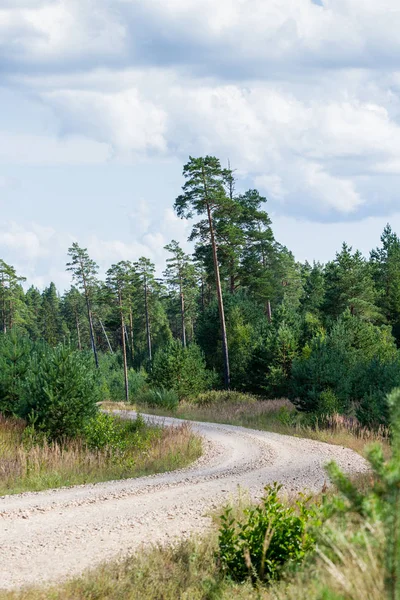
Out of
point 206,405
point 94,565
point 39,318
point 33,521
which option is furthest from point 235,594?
point 39,318

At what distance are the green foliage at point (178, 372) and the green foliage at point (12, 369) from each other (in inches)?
557

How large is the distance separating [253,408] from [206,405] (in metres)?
5.03

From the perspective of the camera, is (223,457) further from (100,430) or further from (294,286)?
(294,286)

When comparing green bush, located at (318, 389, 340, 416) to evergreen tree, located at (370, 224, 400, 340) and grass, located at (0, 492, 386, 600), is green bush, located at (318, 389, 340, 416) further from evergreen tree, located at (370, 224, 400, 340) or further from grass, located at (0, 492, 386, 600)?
evergreen tree, located at (370, 224, 400, 340)

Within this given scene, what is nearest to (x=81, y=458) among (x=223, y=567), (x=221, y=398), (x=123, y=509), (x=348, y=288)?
(x=123, y=509)

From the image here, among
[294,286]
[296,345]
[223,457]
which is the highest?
[294,286]

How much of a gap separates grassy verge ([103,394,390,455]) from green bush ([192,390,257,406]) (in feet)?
0.52

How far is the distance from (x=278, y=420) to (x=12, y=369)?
10.9 metres

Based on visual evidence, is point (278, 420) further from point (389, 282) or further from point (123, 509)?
point (389, 282)

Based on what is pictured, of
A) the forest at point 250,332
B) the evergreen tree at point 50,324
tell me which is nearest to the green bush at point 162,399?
the forest at point 250,332

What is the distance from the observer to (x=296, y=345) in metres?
37.2

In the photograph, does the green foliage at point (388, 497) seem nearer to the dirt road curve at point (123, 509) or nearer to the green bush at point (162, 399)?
the dirt road curve at point (123, 509)

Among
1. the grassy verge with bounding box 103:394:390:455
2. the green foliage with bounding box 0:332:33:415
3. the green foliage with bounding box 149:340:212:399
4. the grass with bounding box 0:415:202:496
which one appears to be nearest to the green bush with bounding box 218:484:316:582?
the grassy verge with bounding box 103:394:390:455

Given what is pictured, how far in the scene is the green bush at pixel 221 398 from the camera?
37.0 metres
